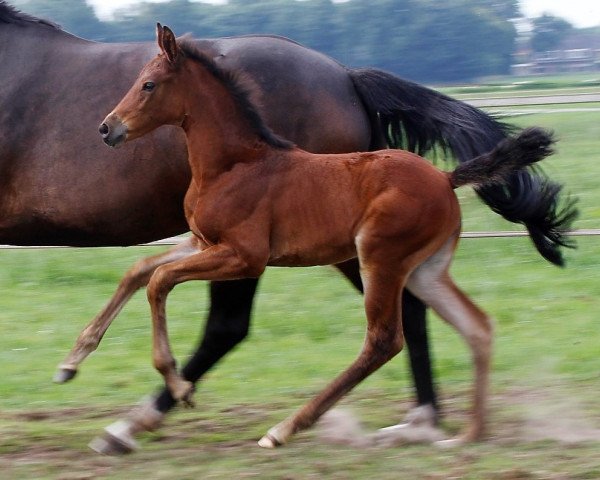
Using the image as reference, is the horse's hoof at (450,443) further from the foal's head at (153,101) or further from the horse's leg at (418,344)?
the foal's head at (153,101)

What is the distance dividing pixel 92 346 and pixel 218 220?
703 millimetres

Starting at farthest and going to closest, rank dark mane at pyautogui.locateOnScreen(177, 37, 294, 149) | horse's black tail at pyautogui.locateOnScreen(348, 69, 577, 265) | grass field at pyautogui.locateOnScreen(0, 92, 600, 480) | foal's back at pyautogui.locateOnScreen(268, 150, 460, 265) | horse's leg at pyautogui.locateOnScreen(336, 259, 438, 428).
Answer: horse's black tail at pyautogui.locateOnScreen(348, 69, 577, 265) < horse's leg at pyautogui.locateOnScreen(336, 259, 438, 428) < dark mane at pyautogui.locateOnScreen(177, 37, 294, 149) < foal's back at pyautogui.locateOnScreen(268, 150, 460, 265) < grass field at pyautogui.locateOnScreen(0, 92, 600, 480)

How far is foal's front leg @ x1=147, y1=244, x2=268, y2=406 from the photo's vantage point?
412 centimetres

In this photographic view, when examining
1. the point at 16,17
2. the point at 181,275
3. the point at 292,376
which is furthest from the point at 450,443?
the point at 16,17

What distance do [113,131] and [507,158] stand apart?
59.0 inches

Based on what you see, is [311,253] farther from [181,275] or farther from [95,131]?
[95,131]

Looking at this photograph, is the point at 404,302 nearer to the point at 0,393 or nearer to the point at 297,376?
the point at 297,376

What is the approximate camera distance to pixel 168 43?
427cm

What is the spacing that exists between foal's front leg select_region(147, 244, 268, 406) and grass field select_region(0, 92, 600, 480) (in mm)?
321

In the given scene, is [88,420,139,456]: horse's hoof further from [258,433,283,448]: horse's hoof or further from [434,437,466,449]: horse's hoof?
[434,437,466,449]: horse's hoof

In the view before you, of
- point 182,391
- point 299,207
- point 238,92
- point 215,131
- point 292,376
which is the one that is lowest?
point 292,376

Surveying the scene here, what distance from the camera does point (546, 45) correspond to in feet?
68.4

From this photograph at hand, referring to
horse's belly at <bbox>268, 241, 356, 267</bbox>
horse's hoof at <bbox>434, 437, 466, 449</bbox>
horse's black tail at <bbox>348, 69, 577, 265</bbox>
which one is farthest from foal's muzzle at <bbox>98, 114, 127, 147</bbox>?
horse's hoof at <bbox>434, 437, 466, 449</bbox>

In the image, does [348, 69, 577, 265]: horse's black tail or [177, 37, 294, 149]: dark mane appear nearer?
[177, 37, 294, 149]: dark mane
